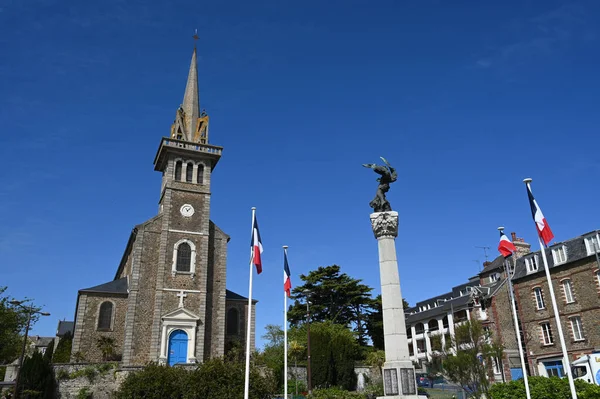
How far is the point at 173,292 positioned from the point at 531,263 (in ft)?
93.4

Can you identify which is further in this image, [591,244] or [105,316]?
[105,316]

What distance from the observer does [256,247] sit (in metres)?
18.2

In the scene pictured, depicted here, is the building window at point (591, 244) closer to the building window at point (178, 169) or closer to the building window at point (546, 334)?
the building window at point (546, 334)

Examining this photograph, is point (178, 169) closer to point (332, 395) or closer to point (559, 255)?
point (332, 395)

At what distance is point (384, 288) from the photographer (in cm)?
1666

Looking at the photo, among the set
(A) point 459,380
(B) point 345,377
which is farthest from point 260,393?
(B) point 345,377

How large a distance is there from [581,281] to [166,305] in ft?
95.6

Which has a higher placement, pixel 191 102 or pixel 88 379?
pixel 191 102

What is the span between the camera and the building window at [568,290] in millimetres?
33975

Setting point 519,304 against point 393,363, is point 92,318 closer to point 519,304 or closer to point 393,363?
point 393,363

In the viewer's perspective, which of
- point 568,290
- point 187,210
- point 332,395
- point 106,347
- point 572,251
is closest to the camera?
point 332,395

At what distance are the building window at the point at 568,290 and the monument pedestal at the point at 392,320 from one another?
23.7 meters

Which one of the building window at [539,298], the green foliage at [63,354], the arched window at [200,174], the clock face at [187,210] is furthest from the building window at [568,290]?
the green foliage at [63,354]

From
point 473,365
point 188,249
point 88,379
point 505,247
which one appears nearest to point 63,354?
point 88,379
